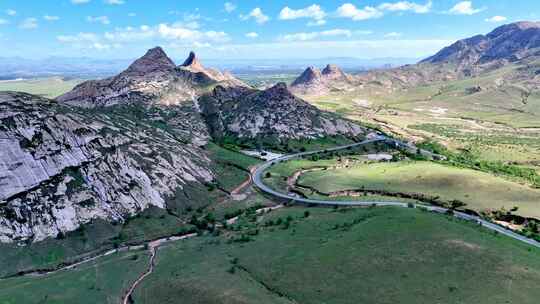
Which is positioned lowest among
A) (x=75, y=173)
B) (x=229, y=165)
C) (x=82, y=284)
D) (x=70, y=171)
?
(x=82, y=284)

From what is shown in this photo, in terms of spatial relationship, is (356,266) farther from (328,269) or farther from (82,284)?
(82,284)

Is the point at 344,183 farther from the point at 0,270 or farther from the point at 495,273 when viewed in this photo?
the point at 0,270

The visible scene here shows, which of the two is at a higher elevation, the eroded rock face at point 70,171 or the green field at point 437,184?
the eroded rock face at point 70,171

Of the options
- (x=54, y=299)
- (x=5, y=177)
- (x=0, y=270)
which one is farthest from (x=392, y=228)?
(x=5, y=177)

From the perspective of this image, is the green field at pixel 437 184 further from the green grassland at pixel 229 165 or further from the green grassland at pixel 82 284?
the green grassland at pixel 82 284

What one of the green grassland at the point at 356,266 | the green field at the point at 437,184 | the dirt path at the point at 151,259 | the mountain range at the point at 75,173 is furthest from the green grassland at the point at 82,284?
the green field at the point at 437,184

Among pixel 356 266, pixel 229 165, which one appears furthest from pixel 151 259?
pixel 229 165
